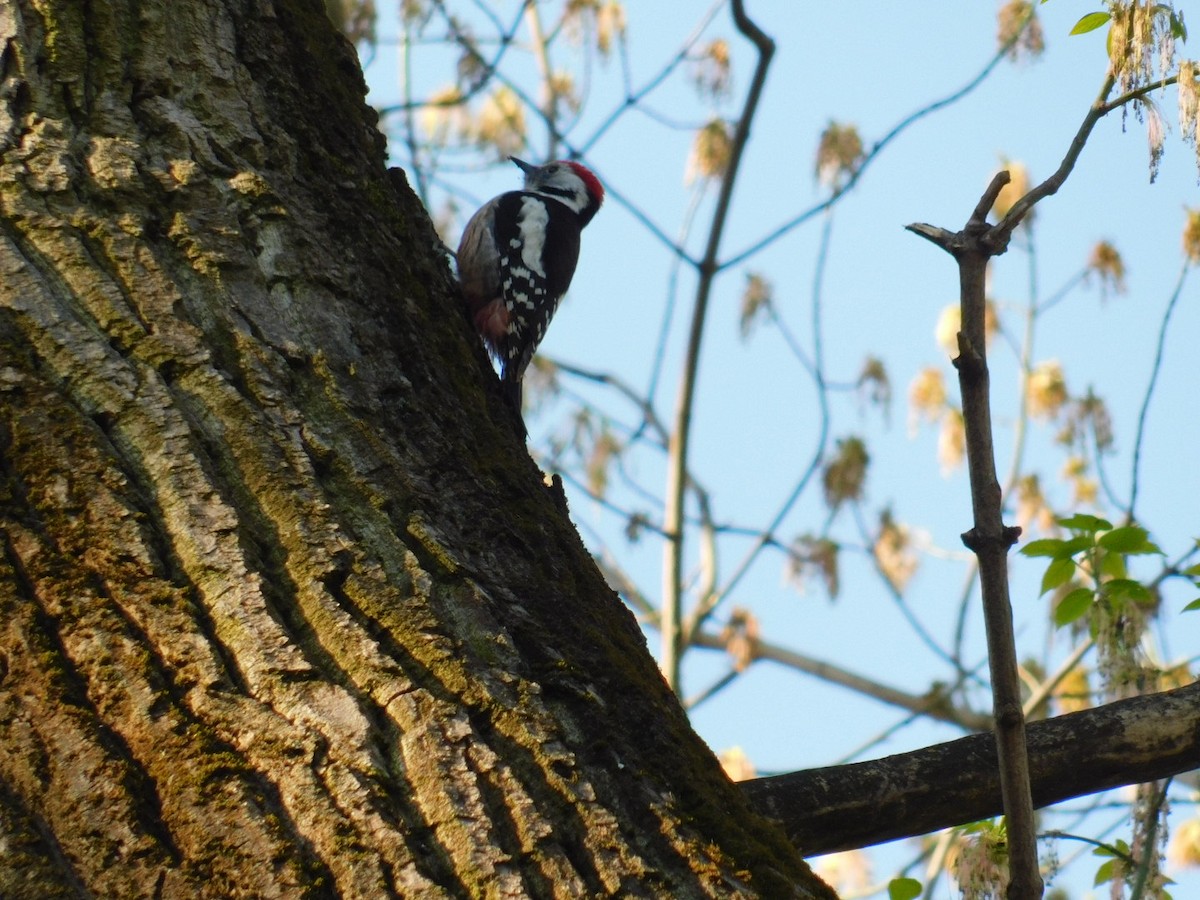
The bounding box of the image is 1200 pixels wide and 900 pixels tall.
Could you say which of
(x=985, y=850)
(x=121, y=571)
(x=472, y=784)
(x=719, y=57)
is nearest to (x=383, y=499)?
(x=121, y=571)

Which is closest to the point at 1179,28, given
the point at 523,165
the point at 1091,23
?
the point at 1091,23

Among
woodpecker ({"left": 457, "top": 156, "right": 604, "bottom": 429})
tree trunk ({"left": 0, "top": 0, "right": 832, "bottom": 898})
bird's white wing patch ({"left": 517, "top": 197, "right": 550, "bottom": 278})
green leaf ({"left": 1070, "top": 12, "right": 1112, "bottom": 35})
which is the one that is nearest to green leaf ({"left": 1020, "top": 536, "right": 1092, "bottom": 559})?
green leaf ({"left": 1070, "top": 12, "right": 1112, "bottom": 35})

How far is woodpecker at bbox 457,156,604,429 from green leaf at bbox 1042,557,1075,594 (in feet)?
6.77

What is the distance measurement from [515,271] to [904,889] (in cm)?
306

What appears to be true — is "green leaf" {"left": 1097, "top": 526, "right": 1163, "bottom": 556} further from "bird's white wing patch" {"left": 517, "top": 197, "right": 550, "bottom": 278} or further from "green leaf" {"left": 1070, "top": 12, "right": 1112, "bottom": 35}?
"bird's white wing patch" {"left": 517, "top": 197, "right": 550, "bottom": 278}

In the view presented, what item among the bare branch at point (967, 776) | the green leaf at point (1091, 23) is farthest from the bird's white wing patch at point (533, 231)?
the bare branch at point (967, 776)

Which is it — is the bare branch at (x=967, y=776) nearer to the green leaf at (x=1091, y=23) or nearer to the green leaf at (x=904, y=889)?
the green leaf at (x=904, y=889)

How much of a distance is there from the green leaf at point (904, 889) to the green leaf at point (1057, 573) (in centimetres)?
82

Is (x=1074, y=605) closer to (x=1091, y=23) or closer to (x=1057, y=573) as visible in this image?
(x=1057, y=573)

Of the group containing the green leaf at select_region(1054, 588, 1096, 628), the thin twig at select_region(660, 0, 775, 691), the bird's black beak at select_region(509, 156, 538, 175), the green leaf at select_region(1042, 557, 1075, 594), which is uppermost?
the bird's black beak at select_region(509, 156, 538, 175)

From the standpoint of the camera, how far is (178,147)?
6.39 ft

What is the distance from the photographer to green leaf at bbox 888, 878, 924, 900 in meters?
2.28

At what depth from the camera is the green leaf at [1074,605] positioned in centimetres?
269

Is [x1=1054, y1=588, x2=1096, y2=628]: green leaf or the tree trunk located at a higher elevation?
[x1=1054, y1=588, x2=1096, y2=628]: green leaf
